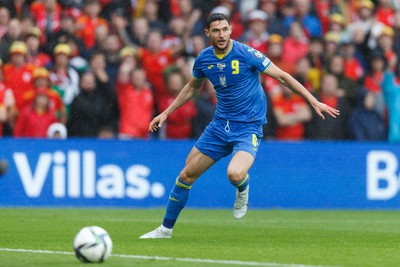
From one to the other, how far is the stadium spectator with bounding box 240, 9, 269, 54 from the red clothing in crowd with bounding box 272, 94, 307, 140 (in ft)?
4.04

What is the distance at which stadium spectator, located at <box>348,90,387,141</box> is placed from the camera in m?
20.8

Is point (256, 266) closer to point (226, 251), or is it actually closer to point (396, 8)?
point (226, 251)

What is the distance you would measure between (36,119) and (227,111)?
7.21 m

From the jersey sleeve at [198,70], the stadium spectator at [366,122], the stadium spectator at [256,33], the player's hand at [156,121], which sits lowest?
the stadium spectator at [366,122]

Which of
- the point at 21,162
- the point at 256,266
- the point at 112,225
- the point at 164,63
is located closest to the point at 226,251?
the point at 256,266

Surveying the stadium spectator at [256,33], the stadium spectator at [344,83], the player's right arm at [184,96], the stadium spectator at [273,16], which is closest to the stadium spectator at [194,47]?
the stadium spectator at [256,33]

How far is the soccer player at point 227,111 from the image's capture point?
12.6 m

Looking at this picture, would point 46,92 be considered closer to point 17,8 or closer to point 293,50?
point 17,8

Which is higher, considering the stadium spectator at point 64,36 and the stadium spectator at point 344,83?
the stadium spectator at point 64,36

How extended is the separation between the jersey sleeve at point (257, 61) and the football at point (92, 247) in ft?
12.1

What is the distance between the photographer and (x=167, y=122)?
2044 cm

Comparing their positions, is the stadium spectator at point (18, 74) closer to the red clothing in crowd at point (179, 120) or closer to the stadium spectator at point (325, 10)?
the red clothing in crowd at point (179, 120)

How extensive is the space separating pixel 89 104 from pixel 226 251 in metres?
8.96

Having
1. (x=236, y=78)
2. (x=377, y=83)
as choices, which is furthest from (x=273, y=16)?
(x=236, y=78)
